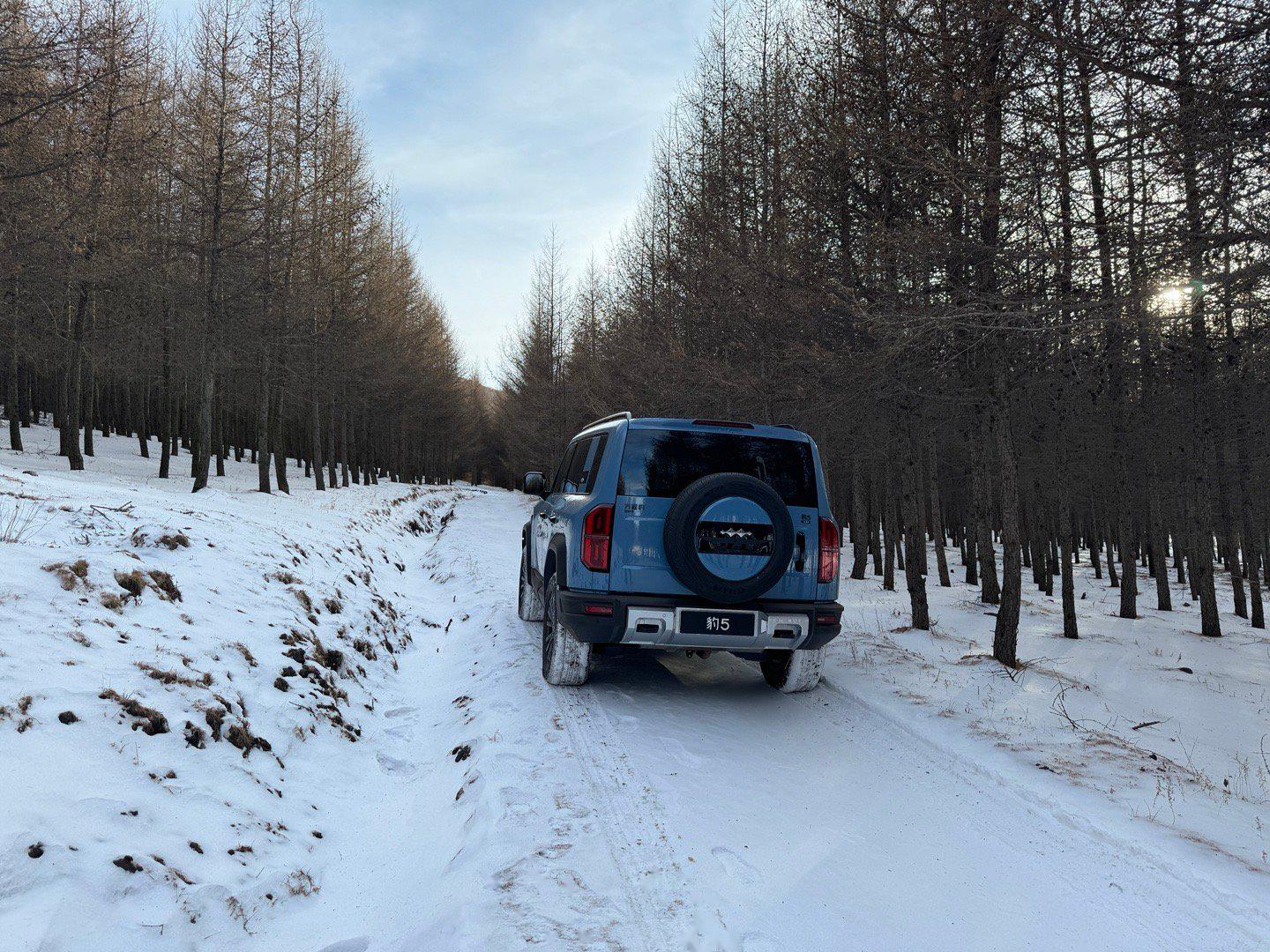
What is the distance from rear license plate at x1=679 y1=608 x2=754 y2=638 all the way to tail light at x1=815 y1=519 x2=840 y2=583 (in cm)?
74

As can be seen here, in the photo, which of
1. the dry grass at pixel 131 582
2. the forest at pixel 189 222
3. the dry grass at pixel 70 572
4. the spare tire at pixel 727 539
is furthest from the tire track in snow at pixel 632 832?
the forest at pixel 189 222

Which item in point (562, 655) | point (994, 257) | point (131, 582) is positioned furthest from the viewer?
point (994, 257)

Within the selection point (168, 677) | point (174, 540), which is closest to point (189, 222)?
point (174, 540)

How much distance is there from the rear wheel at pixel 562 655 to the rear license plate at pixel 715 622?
102 cm

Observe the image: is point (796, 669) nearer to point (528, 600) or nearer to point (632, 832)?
point (632, 832)

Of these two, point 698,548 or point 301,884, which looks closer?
point 301,884

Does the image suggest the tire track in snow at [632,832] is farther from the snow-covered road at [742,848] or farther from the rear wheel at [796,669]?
the rear wheel at [796,669]

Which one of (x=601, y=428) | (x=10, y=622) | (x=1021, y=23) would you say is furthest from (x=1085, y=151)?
(x=10, y=622)

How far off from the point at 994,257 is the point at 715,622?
4.99m

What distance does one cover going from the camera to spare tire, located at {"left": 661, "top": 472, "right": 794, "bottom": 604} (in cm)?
501

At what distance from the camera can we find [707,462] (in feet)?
18.0

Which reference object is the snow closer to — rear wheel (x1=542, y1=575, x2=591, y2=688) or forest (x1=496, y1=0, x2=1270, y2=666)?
rear wheel (x1=542, y1=575, x2=591, y2=688)

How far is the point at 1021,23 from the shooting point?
510 centimetres

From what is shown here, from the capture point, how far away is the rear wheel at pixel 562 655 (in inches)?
225
